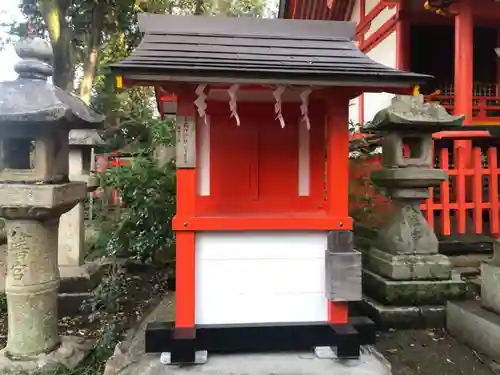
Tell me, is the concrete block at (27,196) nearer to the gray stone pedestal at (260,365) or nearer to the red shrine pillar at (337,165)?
the gray stone pedestal at (260,365)

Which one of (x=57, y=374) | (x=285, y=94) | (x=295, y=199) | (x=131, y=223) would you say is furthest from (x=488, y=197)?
(x=57, y=374)

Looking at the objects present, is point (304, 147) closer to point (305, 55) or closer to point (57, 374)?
point (305, 55)

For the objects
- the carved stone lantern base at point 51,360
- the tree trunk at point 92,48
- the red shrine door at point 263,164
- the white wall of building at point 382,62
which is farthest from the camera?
the tree trunk at point 92,48

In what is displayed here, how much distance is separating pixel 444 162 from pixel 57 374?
4.68m

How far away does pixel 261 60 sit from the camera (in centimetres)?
298

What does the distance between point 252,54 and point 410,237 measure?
262cm

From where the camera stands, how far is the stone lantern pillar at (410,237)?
4.13 metres

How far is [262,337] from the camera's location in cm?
309

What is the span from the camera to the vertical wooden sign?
3020 millimetres

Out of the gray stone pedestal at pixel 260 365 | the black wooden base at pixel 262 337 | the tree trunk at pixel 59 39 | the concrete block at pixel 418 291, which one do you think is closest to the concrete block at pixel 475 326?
the concrete block at pixel 418 291

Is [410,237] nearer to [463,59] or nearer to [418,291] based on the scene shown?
[418,291]

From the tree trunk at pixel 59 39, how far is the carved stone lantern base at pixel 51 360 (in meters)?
6.33

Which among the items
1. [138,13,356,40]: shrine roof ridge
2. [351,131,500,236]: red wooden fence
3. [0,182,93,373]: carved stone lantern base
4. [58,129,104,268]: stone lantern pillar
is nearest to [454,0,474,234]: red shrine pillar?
[351,131,500,236]: red wooden fence

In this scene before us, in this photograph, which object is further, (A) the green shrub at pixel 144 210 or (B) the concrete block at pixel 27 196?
(A) the green shrub at pixel 144 210
